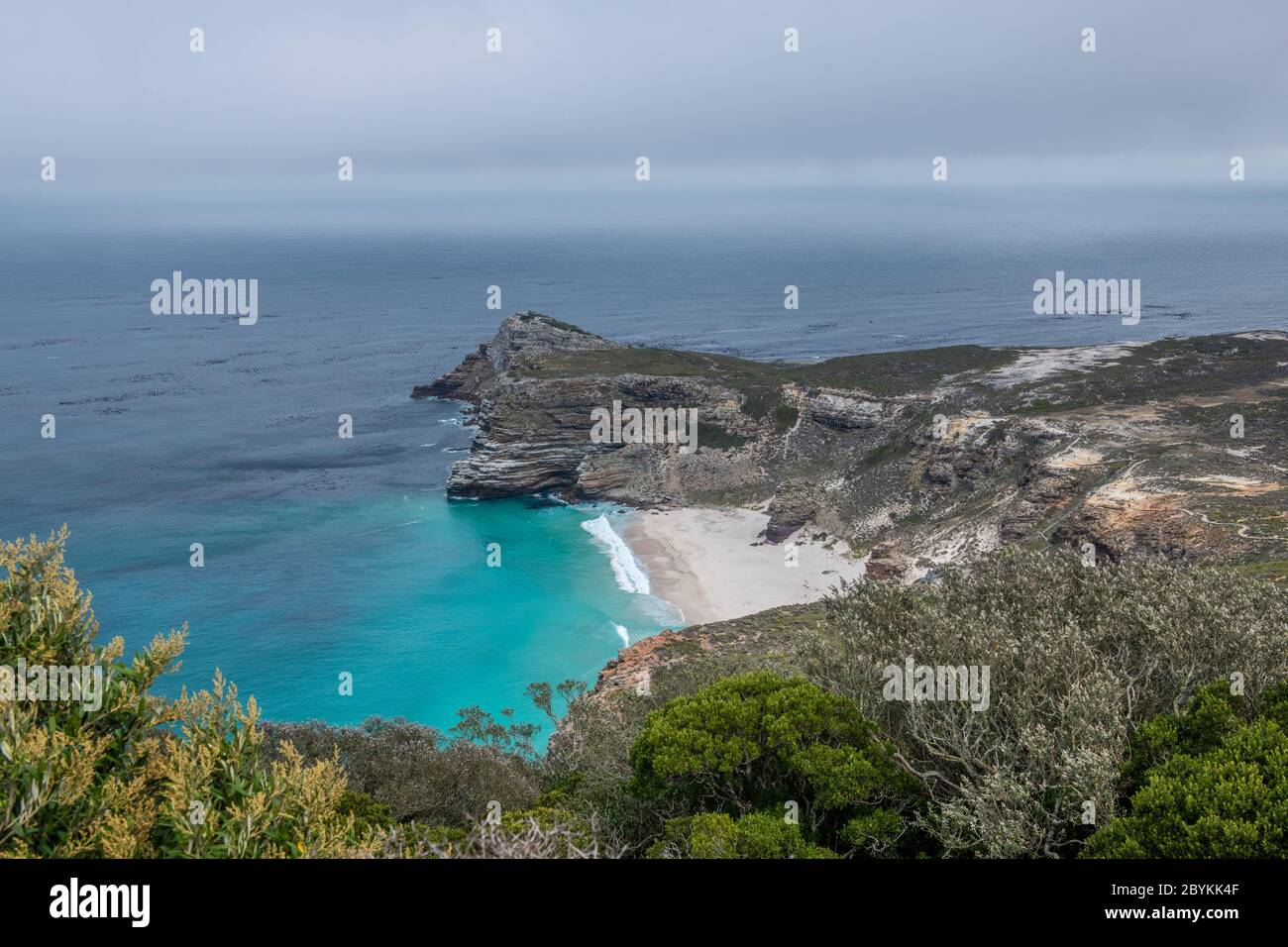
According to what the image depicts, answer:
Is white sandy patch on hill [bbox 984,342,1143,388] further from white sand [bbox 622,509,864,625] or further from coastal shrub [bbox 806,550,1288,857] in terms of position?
coastal shrub [bbox 806,550,1288,857]

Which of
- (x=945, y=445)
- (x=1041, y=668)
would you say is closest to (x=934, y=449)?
(x=945, y=445)

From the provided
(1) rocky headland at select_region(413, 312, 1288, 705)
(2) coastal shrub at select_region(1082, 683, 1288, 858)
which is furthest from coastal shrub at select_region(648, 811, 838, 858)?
(1) rocky headland at select_region(413, 312, 1288, 705)

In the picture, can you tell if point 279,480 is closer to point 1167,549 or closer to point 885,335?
point 1167,549

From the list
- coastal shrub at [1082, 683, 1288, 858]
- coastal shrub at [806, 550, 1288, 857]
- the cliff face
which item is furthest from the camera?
the cliff face

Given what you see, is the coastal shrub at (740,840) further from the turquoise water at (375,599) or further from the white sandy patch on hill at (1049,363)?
the white sandy patch on hill at (1049,363)

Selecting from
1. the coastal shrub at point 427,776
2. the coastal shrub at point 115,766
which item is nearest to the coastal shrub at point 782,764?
the coastal shrub at point 115,766

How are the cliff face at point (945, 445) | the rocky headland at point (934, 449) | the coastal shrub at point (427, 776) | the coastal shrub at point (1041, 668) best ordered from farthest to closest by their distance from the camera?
the cliff face at point (945, 445)
the rocky headland at point (934, 449)
the coastal shrub at point (427, 776)
the coastal shrub at point (1041, 668)

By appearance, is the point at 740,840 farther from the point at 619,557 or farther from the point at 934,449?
the point at 934,449
